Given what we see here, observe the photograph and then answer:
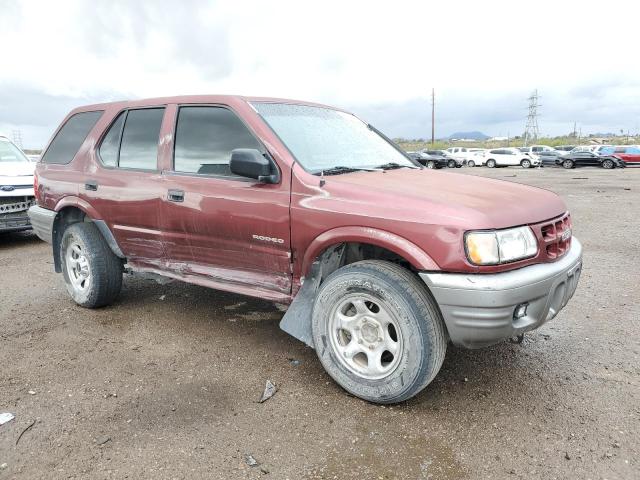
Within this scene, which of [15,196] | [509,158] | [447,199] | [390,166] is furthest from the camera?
[509,158]

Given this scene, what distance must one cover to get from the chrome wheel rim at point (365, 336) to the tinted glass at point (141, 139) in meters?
1.96

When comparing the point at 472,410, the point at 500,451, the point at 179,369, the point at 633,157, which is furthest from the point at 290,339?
the point at 633,157

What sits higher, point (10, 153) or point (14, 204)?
point (10, 153)

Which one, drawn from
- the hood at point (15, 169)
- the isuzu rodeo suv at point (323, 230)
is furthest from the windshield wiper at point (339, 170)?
the hood at point (15, 169)

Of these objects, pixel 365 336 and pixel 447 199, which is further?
pixel 365 336

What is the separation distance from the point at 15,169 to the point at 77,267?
427 cm

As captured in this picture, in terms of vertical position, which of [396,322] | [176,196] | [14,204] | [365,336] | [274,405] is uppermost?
[176,196]

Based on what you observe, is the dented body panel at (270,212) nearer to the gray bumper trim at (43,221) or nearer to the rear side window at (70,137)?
the rear side window at (70,137)

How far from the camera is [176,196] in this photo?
146 inches

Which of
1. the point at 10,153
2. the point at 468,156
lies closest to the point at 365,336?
the point at 10,153

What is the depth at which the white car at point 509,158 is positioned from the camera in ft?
118

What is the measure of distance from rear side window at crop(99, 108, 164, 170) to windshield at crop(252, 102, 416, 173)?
973mm

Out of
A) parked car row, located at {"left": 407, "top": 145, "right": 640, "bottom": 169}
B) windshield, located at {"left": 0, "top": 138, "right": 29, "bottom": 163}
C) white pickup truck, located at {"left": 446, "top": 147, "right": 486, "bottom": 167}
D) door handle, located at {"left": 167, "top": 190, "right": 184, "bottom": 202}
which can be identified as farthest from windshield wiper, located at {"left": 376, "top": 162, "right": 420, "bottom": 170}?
white pickup truck, located at {"left": 446, "top": 147, "right": 486, "bottom": 167}

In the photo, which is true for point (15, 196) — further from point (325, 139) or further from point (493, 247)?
point (493, 247)
